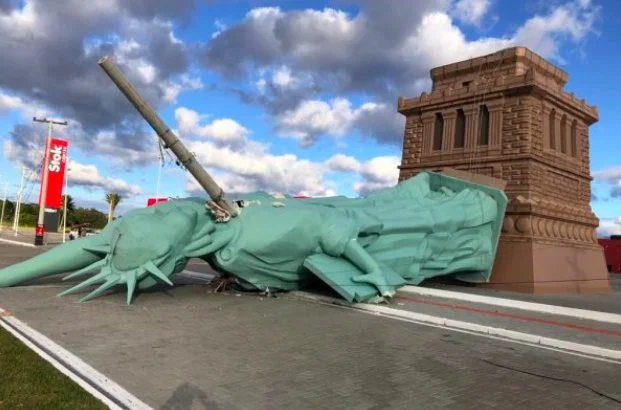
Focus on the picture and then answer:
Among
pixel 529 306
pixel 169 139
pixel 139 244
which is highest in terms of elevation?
pixel 169 139

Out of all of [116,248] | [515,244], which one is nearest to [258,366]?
[116,248]

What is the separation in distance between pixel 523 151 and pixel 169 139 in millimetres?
11205

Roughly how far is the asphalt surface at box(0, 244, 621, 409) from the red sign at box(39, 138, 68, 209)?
2406cm

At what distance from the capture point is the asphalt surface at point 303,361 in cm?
493

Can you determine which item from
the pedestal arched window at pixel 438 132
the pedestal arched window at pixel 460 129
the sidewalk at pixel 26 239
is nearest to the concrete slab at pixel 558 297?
the pedestal arched window at pixel 460 129

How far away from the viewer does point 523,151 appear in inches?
630

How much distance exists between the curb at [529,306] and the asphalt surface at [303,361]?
3.30 metres

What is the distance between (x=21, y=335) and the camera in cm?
685

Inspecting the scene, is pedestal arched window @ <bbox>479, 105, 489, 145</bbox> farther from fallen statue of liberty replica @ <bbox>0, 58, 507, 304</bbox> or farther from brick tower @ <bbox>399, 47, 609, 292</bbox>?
fallen statue of liberty replica @ <bbox>0, 58, 507, 304</bbox>

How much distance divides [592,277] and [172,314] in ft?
47.2

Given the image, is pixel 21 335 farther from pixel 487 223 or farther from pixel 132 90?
pixel 487 223

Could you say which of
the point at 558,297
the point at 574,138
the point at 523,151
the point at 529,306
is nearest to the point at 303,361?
the point at 529,306

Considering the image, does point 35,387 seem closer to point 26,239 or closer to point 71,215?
point 26,239

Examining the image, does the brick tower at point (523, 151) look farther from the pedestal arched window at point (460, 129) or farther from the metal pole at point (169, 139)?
the metal pole at point (169, 139)
